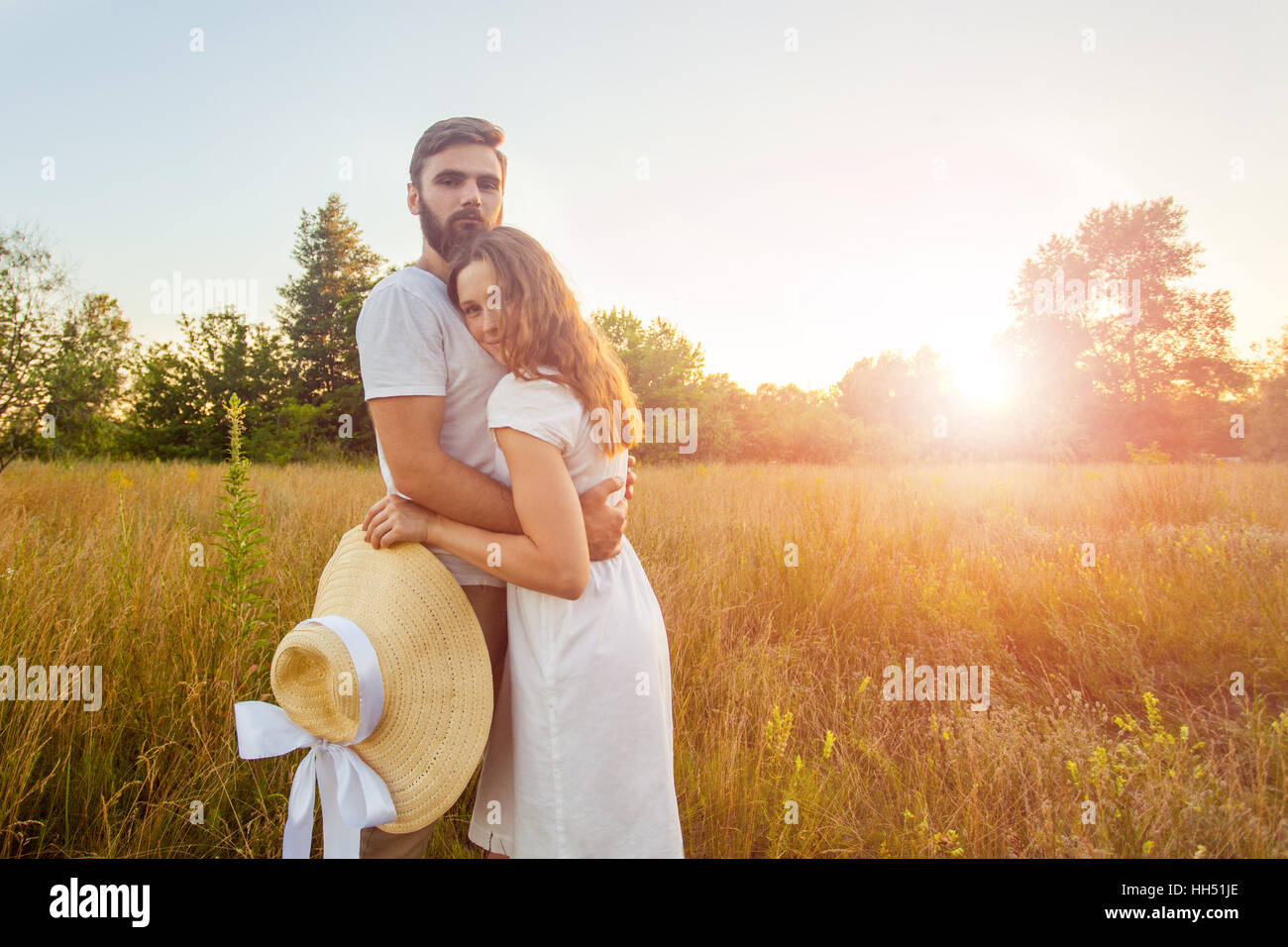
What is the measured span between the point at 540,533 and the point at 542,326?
20.1 inches

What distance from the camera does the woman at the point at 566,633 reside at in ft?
4.91

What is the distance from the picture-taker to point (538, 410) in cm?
140

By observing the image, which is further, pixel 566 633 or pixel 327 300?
pixel 327 300

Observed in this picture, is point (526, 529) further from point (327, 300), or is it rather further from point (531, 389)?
point (327, 300)

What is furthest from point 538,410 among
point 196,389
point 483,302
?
point 196,389

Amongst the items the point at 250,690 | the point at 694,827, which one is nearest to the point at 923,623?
the point at 694,827

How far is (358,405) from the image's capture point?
79.9ft

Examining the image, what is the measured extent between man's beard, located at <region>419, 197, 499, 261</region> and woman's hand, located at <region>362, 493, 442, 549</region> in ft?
2.53

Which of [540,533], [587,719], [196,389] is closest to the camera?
[540,533]

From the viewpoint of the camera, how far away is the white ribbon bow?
4.61ft

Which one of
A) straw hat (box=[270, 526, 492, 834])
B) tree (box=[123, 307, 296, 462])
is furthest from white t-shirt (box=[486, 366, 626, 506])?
tree (box=[123, 307, 296, 462])

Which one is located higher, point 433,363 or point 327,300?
point 327,300

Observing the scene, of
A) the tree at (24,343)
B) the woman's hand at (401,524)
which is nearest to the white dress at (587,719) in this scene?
the woman's hand at (401,524)

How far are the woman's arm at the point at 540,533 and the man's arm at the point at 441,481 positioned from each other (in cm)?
10
